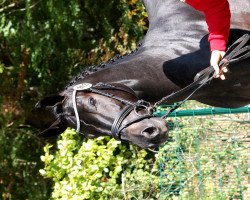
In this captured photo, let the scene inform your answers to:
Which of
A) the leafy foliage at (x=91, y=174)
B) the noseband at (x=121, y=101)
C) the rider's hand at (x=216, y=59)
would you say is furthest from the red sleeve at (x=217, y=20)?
the leafy foliage at (x=91, y=174)

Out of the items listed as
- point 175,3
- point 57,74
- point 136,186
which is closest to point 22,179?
point 57,74

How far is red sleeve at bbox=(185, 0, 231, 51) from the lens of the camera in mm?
2396

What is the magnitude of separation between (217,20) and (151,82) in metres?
0.35

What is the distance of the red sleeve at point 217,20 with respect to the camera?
2.40 metres

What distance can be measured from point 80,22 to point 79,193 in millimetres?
1928

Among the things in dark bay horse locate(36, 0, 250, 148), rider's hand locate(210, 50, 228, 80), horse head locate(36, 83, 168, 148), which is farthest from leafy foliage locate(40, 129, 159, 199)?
rider's hand locate(210, 50, 228, 80)

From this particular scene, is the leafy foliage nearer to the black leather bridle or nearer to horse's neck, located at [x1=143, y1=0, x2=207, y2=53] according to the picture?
horse's neck, located at [x1=143, y1=0, x2=207, y2=53]

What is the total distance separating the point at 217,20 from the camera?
2.40 meters

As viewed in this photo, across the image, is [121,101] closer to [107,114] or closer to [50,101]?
[107,114]

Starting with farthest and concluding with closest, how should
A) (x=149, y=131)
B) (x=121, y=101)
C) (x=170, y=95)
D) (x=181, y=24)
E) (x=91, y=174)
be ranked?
(x=91, y=174)
(x=181, y=24)
(x=170, y=95)
(x=121, y=101)
(x=149, y=131)

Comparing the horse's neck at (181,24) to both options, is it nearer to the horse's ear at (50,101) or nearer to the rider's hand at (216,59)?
the rider's hand at (216,59)

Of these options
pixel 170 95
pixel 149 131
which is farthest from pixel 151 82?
pixel 149 131

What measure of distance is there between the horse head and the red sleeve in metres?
0.34

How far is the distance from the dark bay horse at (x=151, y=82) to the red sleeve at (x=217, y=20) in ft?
0.55
